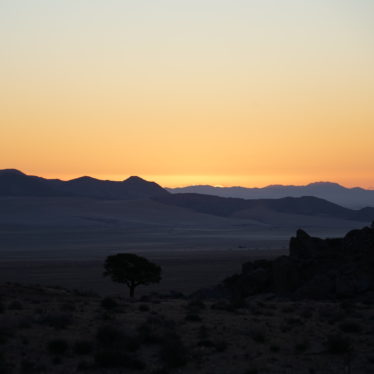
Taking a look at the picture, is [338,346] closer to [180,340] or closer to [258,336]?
[258,336]

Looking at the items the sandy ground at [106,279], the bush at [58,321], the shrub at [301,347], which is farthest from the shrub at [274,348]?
the sandy ground at [106,279]

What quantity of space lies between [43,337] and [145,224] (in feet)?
582

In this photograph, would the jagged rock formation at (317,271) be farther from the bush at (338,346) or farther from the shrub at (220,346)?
the shrub at (220,346)

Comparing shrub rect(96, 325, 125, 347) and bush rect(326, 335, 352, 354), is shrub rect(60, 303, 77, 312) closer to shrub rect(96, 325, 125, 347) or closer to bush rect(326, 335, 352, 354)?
shrub rect(96, 325, 125, 347)

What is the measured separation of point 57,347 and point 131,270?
958 inches

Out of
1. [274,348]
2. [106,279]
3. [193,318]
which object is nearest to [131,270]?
[106,279]

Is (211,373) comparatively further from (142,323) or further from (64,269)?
(64,269)

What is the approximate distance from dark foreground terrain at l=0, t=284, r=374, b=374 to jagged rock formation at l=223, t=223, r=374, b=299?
973 cm

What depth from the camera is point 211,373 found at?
14906 millimetres

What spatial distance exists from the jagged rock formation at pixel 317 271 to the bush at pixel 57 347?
17698mm

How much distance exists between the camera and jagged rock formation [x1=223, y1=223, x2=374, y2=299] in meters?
32.2

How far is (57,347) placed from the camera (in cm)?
1603

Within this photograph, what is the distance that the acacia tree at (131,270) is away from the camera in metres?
40.4

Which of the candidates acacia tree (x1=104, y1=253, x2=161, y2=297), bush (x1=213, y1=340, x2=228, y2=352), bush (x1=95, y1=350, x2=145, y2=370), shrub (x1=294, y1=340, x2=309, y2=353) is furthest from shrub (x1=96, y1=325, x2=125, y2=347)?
acacia tree (x1=104, y1=253, x2=161, y2=297)
